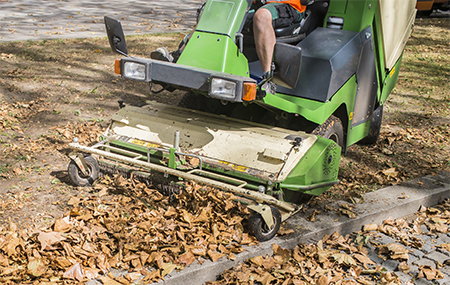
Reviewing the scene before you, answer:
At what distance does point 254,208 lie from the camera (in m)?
3.18

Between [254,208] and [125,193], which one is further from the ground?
[254,208]

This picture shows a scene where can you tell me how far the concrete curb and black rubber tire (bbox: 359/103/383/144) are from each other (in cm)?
Result: 97

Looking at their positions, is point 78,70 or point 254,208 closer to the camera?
point 254,208

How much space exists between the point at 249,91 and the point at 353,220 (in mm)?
1405

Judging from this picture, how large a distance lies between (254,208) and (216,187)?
1.07 feet

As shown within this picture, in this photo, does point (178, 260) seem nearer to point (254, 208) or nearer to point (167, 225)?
point (167, 225)

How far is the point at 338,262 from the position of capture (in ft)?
10.7

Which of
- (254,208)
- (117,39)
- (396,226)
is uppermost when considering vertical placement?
(117,39)

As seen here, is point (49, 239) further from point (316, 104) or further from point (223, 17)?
point (316, 104)

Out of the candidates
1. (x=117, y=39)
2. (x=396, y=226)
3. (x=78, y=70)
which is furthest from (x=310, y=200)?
(x=78, y=70)

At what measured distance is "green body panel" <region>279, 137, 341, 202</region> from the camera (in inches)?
139

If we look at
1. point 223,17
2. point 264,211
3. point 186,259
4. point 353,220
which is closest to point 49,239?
point 186,259

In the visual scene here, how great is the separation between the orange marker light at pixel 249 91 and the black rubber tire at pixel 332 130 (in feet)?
3.51

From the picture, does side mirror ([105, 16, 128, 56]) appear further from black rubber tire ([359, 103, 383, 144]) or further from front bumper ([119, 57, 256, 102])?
black rubber tire ([359, 103, 383, 144])
